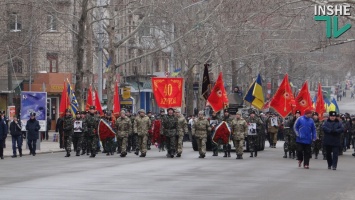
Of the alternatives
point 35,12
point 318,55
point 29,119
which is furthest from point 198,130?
point 318,55

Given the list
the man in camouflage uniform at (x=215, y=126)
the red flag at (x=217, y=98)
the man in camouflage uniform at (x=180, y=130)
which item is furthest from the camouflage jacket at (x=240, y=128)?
the red flag at (x=217, y=98)

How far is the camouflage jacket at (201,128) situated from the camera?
105 ft

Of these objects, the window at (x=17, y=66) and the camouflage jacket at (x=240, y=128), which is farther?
the window at (x=17, y=66)

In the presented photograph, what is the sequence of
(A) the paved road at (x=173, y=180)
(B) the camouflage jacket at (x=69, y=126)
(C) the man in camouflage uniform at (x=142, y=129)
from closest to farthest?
(A) the paved road at (x=173, y=180) < (C) the man in camouflage uniform at (x=142, y=129) < (B) the camouflage jacket at (x=69, y=126)

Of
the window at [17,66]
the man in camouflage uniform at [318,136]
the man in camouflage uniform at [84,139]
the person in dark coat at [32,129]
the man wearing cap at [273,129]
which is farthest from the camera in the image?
the window at [17,66]

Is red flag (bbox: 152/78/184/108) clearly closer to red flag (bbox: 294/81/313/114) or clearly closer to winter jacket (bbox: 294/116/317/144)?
red flag (bbox: 294/81/313/114)

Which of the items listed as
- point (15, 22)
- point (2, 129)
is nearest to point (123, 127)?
point (2, 129)

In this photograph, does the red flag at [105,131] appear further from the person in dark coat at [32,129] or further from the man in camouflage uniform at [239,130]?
the man in camouflage uniform at [239,130]

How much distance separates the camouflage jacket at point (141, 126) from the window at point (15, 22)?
20557mm

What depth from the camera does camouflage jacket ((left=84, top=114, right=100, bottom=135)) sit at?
33281mm

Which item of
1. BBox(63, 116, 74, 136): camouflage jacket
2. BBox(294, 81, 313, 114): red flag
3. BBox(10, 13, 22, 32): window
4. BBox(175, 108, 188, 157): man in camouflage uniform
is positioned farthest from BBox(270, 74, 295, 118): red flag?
BBox(10, 13, 22, 32): window

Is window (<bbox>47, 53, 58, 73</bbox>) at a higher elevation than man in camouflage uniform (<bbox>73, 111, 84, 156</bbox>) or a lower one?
higher

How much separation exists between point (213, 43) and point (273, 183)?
4086 centimetres

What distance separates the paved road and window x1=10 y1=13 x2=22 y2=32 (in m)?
24.7
